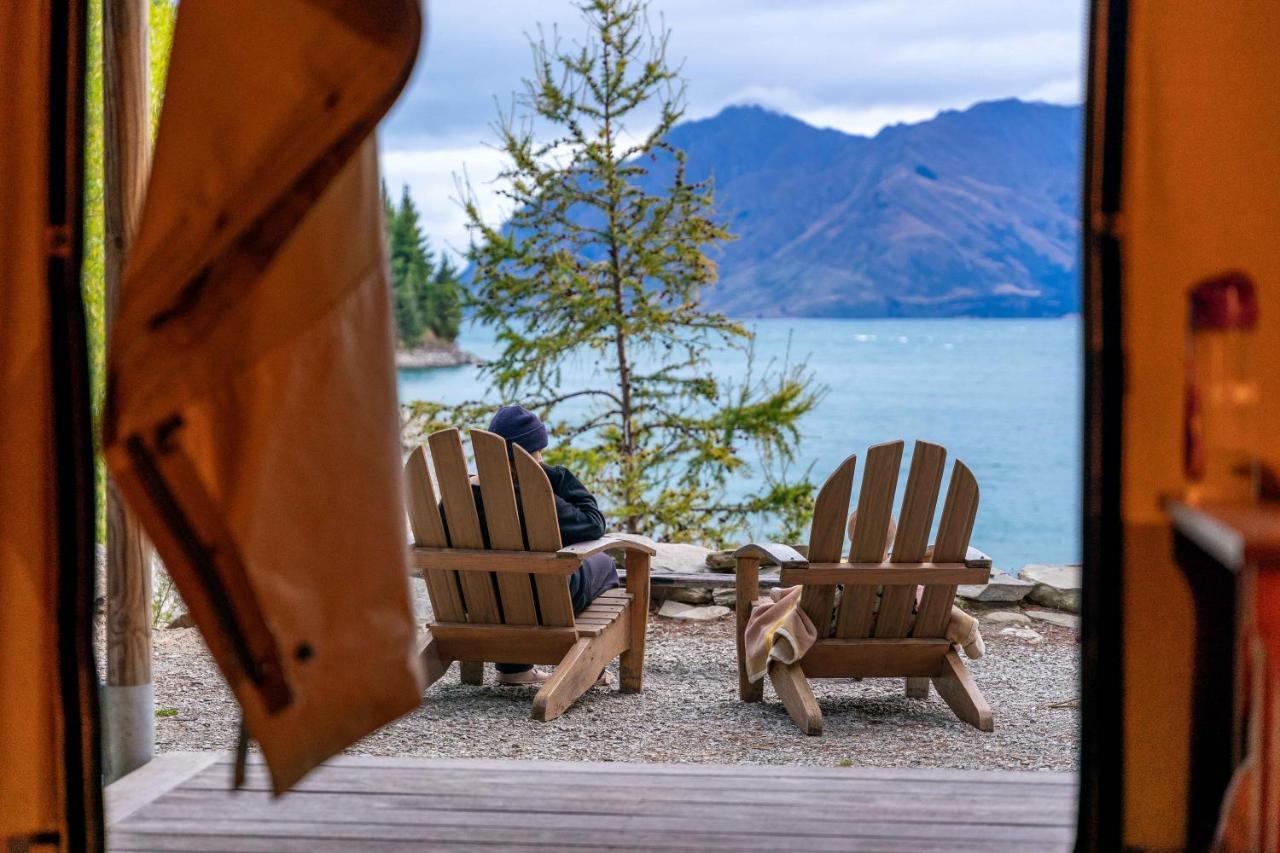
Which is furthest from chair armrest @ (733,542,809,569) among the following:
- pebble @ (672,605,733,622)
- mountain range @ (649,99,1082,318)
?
mountain range @ (649,99,1082,318)

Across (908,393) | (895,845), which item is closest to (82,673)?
(895,845)

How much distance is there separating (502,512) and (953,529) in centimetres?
165

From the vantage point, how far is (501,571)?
14.6 ft

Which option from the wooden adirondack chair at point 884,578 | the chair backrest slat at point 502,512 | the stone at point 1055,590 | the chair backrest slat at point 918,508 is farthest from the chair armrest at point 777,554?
the stone at point 1055,590

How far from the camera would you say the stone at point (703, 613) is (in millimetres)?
6344

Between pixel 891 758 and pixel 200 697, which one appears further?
pixel 200 697

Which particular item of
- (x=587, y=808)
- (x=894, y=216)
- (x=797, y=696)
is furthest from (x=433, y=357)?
(x=587, y=808)

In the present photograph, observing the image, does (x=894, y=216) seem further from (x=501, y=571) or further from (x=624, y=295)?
(x=501, y=571)

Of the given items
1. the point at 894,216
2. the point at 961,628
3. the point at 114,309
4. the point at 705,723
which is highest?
the point at 894,216

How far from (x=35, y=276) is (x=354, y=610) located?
949 mm

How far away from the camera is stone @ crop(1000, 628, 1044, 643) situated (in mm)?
5973

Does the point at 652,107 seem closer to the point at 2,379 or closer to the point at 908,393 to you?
the point at 2,379

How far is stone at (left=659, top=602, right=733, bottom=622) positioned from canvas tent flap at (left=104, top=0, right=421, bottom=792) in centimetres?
480

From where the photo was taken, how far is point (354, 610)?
1.61 metres
